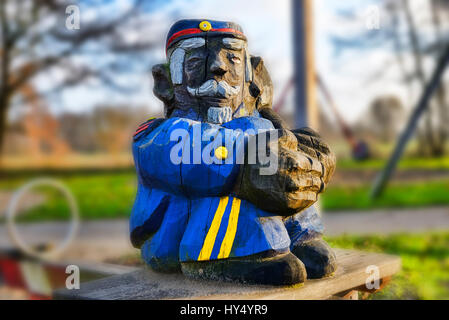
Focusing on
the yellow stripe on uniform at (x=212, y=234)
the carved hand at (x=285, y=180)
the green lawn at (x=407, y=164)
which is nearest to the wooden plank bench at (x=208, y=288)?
the yellow stripe on uniform at (x=212, y=234)

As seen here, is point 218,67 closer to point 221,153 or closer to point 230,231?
point 221,153

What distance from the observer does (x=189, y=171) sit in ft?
7.11

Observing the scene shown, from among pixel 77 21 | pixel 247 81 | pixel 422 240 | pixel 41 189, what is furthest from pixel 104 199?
pixel 247 81

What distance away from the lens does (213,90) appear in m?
2.33

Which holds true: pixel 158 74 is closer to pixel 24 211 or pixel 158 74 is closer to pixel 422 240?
pixel 422 240

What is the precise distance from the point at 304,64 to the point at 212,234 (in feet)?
10.3

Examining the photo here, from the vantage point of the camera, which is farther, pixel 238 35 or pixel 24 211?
pixel 24 211

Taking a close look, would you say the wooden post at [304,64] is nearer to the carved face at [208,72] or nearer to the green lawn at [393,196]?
the carved face at [208,72]

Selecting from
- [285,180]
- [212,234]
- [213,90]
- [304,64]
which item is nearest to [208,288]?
[212,234]

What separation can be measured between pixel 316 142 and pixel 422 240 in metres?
4.05

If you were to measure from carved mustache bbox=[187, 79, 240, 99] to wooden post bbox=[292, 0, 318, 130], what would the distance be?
8.30 feet

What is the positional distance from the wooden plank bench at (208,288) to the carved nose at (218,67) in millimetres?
1011

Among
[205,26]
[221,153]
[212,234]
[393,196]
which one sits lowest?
[393,196]

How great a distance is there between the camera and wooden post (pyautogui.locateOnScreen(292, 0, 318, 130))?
4.78 meters
